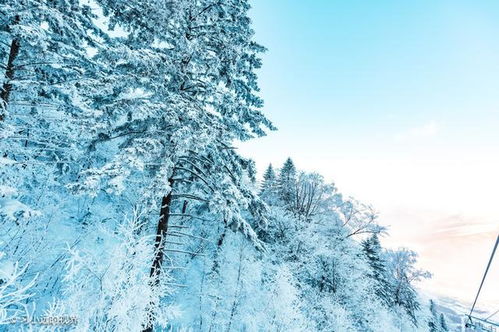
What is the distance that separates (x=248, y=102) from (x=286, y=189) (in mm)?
18755

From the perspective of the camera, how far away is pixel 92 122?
301 inches

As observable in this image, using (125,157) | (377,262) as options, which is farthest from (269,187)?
(125,157)

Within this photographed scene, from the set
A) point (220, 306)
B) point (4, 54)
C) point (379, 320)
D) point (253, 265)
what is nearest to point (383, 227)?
point (379, 320)

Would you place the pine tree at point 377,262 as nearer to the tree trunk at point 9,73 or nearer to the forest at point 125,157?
the forest at point 125,157

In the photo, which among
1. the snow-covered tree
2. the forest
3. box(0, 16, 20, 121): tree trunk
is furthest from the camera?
the snow-covered tree

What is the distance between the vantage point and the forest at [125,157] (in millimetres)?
5918

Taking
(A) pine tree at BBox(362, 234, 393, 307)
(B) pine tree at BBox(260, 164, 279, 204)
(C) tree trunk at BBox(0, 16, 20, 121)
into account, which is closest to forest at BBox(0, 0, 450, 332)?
(C) tree trunk at BBox(0, 16, 20, 121)

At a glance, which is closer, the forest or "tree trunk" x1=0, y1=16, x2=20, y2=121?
the forest

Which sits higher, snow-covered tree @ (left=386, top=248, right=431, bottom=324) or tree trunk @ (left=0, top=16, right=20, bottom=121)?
tree trunk @ (left=0, top=16, right=20, bottom=121)

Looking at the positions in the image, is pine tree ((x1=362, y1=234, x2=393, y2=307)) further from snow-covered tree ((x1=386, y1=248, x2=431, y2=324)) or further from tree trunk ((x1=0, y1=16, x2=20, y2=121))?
tree trunk ((x1=0, y1=16, x2=20, y2=121))

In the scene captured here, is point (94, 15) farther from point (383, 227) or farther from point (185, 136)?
point (383, 227)

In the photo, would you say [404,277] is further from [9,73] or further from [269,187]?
[9,73]

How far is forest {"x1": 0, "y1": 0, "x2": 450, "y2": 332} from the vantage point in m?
5.92

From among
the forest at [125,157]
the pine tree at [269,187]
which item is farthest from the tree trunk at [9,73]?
the pine tree at [269,187]
